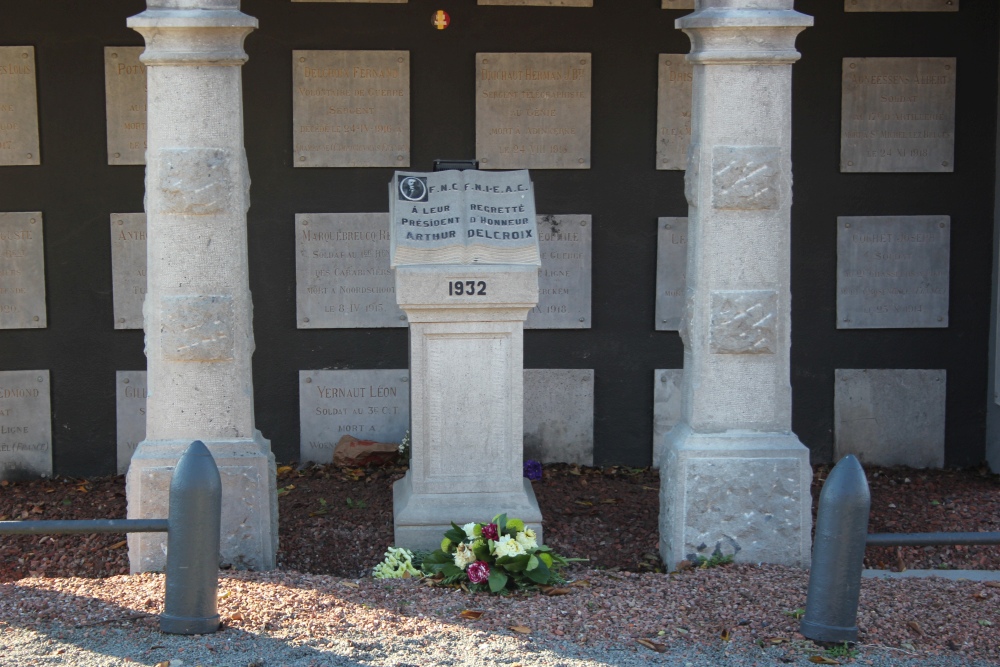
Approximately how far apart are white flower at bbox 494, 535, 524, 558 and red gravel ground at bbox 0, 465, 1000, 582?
76 centimetres

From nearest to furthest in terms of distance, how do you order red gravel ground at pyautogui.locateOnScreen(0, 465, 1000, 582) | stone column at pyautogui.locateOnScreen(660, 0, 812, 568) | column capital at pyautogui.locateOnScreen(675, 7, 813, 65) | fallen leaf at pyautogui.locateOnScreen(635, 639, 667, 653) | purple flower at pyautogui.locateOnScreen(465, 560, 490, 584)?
1. fallen leaf at pyautogui.locateOnScreen(635, 639, 667, 653)
2. purple flower at pyautogui.locateOnScreen(465, 560, 490, 584)
3. column capital at pyautogui.locateOnScreen(675, 7, 813, 65)
4. stone column at pyautogui.locateOnScreen(660, 0, 812, 568)
5. red gravel ground at pyautogui.locateOnScreen(0, 465, 1000, 582)

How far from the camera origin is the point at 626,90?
7414mm

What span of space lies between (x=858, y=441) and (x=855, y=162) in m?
1.84

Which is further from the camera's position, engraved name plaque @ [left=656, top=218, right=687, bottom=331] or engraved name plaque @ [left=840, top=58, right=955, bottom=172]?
engraved name plaque @ [left=656, top=218, right=687, bottom=331]

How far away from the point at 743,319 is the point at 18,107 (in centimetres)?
475

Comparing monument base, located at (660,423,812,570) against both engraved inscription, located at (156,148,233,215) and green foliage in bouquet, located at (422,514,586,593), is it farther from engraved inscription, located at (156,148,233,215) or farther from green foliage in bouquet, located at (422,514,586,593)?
engraved inscription, located at (156,148,233,215)

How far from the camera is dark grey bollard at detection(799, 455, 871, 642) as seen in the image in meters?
4.04

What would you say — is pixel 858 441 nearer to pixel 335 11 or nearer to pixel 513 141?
pixel 513 141

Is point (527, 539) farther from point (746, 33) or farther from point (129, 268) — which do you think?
point (129, 268)

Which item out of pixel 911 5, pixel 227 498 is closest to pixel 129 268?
pixel 227 498

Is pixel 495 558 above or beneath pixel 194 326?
beneath

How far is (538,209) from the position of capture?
24.6 ft

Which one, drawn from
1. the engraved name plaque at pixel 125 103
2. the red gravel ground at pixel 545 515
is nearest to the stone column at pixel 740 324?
the red gravel ground at pixel 545 515

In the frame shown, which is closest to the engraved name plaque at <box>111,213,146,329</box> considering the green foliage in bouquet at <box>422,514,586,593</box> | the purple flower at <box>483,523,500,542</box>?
the green foliage in bouquet at <box>422,514,586,593</box>
